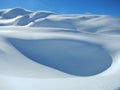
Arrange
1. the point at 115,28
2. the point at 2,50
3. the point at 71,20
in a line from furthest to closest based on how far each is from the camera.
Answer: the point at 71,20
the point at 115,28
the point at 2,50

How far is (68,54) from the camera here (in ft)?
50.8

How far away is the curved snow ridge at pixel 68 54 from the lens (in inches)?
531

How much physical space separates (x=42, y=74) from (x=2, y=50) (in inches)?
163

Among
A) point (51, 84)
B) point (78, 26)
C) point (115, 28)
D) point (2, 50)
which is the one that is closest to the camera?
point (51, 84)

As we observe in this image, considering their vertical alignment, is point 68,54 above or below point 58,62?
above

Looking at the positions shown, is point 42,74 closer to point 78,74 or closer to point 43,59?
point 78,74

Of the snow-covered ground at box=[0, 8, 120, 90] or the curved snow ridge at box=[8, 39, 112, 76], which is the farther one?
the curved snow ridge at box=[8, 39, 112, 76]

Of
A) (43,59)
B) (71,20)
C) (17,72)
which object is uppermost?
(71,20)

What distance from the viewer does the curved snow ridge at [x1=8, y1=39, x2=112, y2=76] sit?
13.5 m

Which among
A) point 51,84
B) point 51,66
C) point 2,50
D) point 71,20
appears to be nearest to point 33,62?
point 51,66

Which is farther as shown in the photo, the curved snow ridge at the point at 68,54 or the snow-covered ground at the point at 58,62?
the curved snow ridge at the point at 68,54

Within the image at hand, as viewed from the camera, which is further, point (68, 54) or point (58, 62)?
point (68, 54)

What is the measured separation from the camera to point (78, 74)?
41.5 feet

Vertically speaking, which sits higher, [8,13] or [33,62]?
[8,13]
